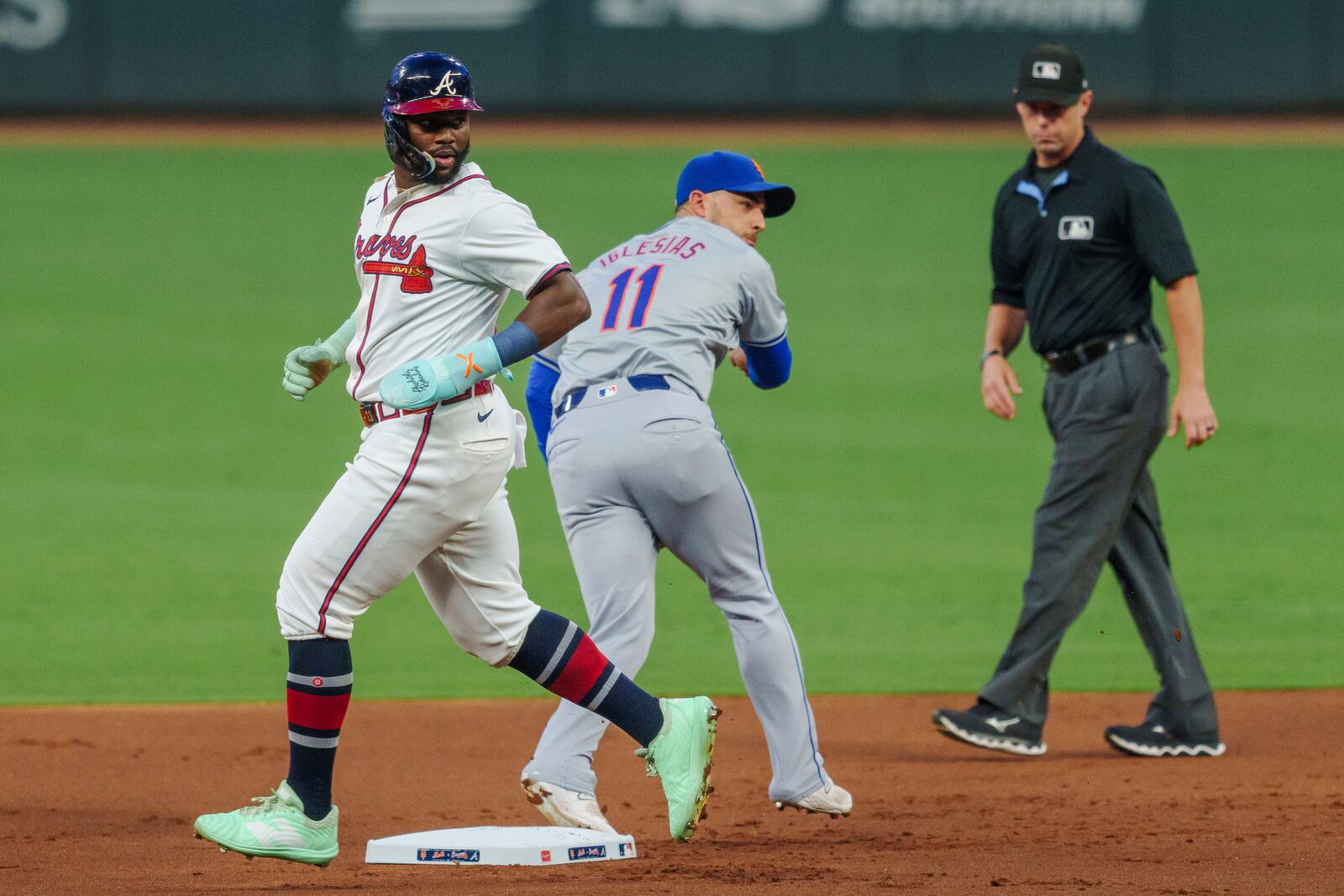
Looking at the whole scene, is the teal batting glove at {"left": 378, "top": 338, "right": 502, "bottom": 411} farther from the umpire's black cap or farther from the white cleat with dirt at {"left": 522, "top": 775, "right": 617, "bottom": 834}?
the umpire's black cap

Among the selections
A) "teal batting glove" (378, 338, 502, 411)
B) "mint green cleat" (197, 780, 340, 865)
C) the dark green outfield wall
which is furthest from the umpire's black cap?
the dark green outfield wall

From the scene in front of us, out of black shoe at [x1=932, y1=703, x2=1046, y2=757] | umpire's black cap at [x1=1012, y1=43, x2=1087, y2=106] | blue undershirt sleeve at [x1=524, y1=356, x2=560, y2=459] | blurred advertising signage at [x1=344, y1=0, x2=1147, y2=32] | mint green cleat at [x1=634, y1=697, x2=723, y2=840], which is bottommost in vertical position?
blurred advertising signage at [x1=344, y1=0, x2=1147, y2=32]

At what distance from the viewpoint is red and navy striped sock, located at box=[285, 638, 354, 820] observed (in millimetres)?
4422

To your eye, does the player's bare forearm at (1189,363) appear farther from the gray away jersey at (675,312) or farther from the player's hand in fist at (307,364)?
the player's hand in fist at (307,364)

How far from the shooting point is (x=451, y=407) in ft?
14.5

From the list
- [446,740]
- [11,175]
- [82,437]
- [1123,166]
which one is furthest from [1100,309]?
[11,175]

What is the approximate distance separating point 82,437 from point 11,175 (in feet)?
34.3

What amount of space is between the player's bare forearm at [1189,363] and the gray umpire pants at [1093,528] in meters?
0.11

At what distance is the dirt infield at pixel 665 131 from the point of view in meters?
23.0

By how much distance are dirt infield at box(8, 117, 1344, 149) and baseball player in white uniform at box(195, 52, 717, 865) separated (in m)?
18.5

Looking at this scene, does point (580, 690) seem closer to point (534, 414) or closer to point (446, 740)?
point (534, 414)

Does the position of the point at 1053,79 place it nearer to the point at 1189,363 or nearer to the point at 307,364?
the point at 1189,363

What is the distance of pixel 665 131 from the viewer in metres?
23.5

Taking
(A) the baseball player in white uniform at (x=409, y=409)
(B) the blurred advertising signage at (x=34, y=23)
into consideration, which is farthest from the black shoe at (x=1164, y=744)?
(B) the blurred advertising signage at (x=34, y=23)
